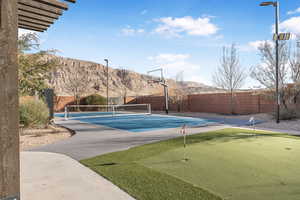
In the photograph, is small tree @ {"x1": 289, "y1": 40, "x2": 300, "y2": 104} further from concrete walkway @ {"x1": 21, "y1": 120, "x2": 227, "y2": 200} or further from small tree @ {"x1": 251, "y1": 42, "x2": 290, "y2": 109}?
concrete walkway @ {"x1": 21, "y1": 120, "x2": 227, "y2": 200}

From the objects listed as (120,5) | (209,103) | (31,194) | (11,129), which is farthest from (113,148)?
(209,103)

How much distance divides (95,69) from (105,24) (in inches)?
2073

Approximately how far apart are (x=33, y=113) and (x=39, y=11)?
28.9ft

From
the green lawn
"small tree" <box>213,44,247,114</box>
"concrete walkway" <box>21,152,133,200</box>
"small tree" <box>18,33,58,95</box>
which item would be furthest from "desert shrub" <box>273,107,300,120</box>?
"small tree" <box>18,33,58,95</box>

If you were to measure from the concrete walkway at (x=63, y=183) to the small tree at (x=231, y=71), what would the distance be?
54.0 feet

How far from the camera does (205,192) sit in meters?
2.79

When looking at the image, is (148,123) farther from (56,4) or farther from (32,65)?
(56,4)

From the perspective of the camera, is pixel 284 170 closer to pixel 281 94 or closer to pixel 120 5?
pixel 281 94

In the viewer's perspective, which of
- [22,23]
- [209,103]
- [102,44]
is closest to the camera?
[22,23]

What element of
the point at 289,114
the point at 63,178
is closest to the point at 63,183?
the point at 63,178

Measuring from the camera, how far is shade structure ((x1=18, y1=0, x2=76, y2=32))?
6.93 feet

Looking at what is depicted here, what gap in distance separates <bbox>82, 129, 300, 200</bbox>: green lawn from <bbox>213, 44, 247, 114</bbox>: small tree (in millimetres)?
13705

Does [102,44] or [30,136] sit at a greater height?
[102,44]

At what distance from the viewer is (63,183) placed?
3.37 meters
